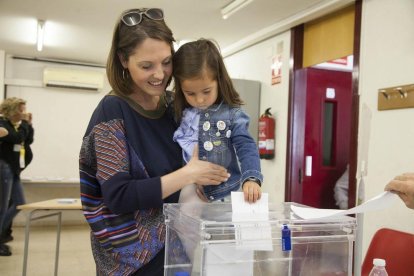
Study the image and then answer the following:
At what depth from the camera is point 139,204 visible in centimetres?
94

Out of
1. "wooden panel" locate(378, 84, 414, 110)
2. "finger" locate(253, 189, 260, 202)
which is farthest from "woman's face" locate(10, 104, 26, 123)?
"finger" locate(253, 189, 260, 202)

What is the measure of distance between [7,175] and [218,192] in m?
3.97

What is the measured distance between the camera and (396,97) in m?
2.93

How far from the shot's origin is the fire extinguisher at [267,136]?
4484mm

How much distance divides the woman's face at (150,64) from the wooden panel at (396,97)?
7.51 ft

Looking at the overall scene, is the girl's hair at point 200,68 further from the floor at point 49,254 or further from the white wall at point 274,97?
the floor at point 49,254

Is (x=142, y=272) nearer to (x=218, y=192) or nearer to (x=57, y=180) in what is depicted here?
(x=218, y=192)

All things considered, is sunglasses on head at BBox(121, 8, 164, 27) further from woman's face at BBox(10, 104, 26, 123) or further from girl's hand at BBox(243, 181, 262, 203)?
woman's face at BBox(10, 104, 26, 123)

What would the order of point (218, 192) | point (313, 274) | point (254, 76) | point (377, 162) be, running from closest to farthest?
1. point (313, 274)
2. point (218, 192)
3. point (377, 162)
4. point (254, 76)

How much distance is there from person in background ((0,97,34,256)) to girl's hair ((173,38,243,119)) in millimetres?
3716

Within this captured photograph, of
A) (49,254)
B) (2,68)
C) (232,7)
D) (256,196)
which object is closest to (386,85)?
(232,7)

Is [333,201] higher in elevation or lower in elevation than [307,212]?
lower

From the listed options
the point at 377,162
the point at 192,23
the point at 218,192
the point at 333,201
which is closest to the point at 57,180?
the point at 192,23

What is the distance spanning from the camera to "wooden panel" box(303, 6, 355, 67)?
12.0ft
